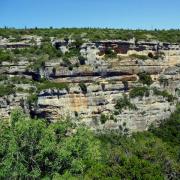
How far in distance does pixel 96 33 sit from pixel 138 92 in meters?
16.6

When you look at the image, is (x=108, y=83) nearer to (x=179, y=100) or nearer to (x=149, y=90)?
(x=149, y=90)

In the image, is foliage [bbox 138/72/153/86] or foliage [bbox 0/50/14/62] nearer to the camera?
foliage [bbox 0/50/14/62]

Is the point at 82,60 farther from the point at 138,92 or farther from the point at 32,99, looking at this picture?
the point at 32,99

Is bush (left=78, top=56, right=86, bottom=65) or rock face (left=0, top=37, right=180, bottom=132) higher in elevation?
bush (left=78, top=56, right=86, bottom=65)

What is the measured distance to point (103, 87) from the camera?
85.6 metres

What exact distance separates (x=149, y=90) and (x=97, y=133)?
1148 centimetres

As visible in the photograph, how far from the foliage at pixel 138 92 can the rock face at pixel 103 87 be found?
0.45 meters

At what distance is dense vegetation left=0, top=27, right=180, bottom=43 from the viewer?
9762 cm

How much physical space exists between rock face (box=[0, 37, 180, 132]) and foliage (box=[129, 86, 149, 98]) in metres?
0.45

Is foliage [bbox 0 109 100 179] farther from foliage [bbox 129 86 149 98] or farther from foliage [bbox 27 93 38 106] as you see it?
foliage [bbox 129 86 149 98]

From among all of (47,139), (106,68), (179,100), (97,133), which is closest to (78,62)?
(106,68)

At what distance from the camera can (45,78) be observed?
282 feet

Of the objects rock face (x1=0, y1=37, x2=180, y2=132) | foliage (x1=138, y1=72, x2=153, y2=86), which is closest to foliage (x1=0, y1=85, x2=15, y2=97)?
rock face (x1=0, y1=37, x2=180, y2=132)

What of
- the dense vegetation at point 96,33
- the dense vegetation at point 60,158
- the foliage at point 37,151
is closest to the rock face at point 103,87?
the dense vegetation at point 96,33
